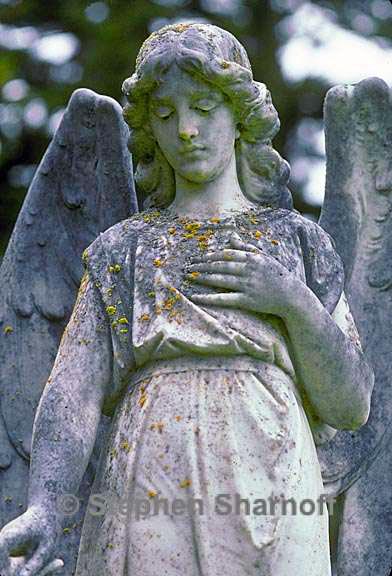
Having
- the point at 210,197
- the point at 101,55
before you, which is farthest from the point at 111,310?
the point at 101,55

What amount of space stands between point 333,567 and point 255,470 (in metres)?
0.92

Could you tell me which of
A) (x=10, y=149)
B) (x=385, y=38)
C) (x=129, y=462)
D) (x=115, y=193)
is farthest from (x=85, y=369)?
(x=385, y=38)

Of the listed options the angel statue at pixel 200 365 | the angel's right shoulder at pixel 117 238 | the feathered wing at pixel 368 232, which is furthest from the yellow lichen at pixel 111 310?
the feathered wing at pixel 368 232

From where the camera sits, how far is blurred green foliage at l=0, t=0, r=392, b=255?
11.4 m

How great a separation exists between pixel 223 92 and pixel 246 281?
0.56m

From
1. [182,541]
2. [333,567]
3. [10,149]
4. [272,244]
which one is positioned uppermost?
[272,244]

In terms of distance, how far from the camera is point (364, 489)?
6.87 metres

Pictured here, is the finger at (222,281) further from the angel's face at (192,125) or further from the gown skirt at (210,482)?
the angel's face at (192,125)

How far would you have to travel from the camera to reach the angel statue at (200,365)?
6066 mm

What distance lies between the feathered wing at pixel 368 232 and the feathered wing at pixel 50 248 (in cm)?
65

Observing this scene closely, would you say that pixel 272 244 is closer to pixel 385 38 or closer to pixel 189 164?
pixel 189 164

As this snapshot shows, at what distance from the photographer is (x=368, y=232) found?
702 cm

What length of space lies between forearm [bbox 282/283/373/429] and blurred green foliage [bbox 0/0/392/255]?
4.88 metres

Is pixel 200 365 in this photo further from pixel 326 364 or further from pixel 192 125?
pixel 192 125
